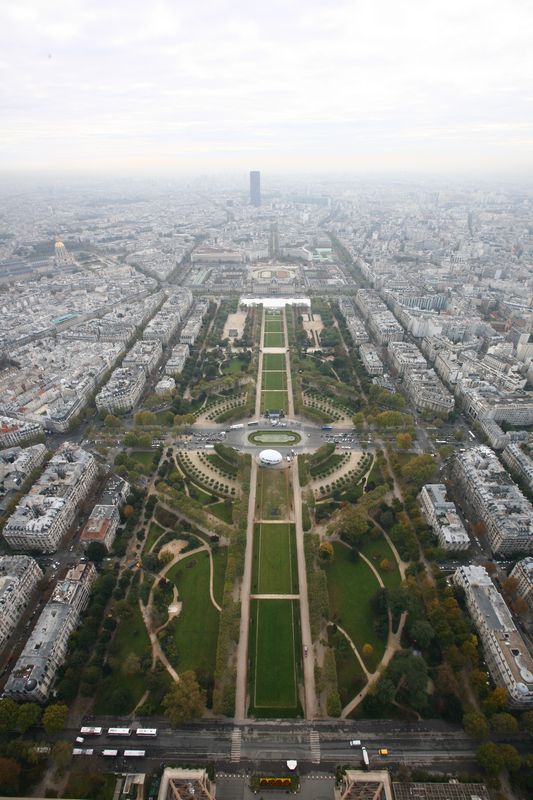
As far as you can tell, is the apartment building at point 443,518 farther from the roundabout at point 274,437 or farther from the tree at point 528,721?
the roundabout at point 274,437

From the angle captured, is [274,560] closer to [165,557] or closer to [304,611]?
[304,611]

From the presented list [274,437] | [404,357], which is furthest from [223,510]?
[404,357]

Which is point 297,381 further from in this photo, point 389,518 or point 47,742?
point 47,742

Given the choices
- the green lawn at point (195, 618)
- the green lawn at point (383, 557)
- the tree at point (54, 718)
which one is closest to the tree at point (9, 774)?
the tree at point (54, 718)

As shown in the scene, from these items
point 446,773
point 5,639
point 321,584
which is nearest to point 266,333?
point 321,584

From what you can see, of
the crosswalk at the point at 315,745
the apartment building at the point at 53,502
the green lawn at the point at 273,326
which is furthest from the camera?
the green lawn at the point at 273,326
